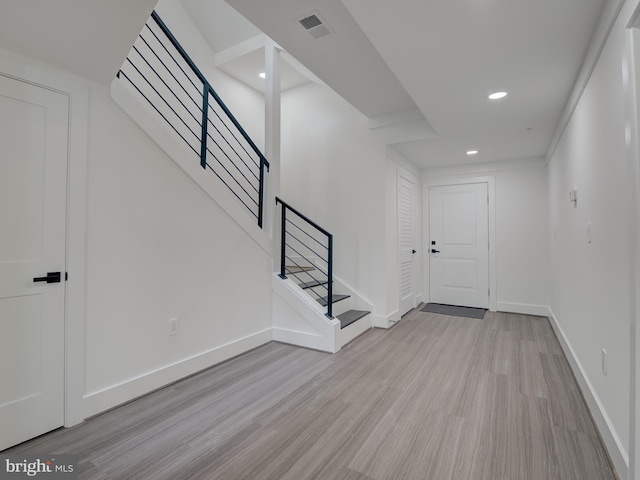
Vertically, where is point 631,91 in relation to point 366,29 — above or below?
below

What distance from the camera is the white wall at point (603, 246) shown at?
1.46 meters

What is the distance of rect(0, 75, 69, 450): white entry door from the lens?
5.44ft

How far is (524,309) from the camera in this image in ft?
14.8

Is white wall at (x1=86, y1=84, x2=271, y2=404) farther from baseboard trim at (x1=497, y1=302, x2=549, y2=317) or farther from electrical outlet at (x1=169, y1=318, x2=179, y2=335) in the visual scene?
baseboard trim at (x1=497, y1=302, x2=549, y2=317)

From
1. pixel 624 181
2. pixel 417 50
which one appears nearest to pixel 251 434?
pixel 624 181

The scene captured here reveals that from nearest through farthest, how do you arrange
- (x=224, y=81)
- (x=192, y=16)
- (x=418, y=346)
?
(x=418, y=346)
(x=192, y=16)
(x=224, y=81)

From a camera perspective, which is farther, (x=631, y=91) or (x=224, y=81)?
(x=224, y=81)

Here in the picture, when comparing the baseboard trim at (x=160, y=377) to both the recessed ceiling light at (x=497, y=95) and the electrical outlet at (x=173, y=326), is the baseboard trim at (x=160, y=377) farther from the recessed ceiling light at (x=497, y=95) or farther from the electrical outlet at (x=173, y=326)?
the recessed ceiling light at (x=497, y=95)

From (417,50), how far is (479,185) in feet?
11.1

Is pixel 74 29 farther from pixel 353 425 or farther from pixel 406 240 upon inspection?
pixel 406 240

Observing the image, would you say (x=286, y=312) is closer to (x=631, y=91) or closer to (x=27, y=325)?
(x=27, y=325)

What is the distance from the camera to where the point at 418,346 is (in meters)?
3.26

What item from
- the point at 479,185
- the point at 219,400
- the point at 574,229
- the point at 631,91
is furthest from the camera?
the point at 479,185

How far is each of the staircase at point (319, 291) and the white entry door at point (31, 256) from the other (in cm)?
188
